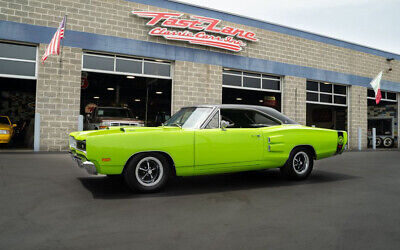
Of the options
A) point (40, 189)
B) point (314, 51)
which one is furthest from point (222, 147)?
point (314, 51)

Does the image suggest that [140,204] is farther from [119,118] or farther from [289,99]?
[289,99]

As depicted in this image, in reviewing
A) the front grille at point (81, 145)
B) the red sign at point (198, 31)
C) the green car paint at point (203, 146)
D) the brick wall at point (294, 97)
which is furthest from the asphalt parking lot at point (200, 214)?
the brick wall at point (294, 97)

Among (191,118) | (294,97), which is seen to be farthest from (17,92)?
(191,118)

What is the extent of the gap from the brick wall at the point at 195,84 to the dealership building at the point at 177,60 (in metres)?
0.05

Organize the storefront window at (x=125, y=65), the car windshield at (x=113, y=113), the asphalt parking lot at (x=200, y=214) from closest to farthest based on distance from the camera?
the asphalt parking lot at (x=200, y=214)
the storefront window at (x=125, y=65)
the car windshield at (x=113, y=113)

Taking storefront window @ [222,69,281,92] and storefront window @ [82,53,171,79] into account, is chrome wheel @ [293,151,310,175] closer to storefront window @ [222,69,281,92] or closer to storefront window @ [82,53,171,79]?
storefront window @ [82,53,171,79]

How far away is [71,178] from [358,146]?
55.7 ft

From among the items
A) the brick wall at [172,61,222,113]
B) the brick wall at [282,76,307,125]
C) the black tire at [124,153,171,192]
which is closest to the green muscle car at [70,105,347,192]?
the black tire at [124,153,171,192]

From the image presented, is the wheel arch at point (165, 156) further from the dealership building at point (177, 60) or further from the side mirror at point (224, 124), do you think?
the dealership building at point (177, 60)

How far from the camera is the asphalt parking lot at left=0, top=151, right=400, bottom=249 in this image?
109 inches

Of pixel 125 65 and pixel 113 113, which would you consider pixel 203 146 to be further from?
pixel 125 65

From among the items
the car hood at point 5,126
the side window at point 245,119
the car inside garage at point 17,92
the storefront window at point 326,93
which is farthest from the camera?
the storefront window at point 326,93

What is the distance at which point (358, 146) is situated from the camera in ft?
58.7

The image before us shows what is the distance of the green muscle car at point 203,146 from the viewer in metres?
4.44
